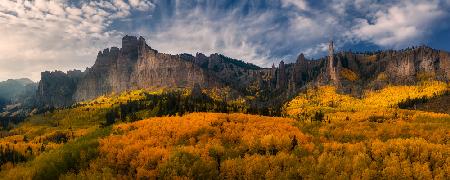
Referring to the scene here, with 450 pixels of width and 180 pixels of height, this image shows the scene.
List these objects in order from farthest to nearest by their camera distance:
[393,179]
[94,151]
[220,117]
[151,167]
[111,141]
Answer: [220,117]
[111,141]
[94,151]
[151,167]
[393,179]

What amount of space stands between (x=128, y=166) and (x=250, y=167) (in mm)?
20672

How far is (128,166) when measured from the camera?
68062mm

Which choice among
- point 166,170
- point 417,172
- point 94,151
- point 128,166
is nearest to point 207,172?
point 166,170

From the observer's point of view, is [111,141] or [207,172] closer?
[207,172]

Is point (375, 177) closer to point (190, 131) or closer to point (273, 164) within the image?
point (273, 164)

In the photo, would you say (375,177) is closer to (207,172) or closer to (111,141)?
(207,172)

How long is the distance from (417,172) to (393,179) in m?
4.63

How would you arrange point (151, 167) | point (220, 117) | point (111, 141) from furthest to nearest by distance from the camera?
point (220, 117)
point (111, 141)
point (151, 167)

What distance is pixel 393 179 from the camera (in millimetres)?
58312

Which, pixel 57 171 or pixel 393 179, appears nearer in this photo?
pixel 393 179

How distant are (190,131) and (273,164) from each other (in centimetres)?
3305

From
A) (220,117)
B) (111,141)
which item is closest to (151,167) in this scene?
(111,141)

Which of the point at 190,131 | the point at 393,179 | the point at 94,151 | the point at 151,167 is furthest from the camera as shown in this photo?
the point at 190,131

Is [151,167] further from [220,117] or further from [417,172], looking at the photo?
[220,117]
